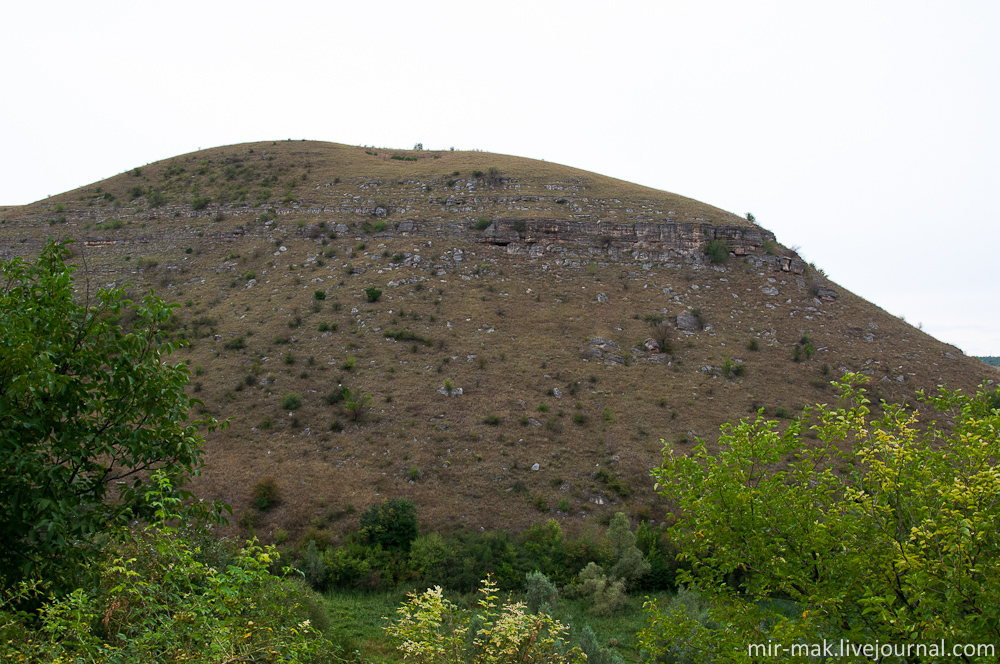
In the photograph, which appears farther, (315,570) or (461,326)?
(461,326)

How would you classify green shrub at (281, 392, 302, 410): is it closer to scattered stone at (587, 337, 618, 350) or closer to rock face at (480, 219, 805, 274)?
scattered stone at (587, 337, 618, 350)

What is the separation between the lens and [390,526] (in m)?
16.5

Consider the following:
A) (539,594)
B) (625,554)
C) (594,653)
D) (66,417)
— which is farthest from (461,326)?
(66,417)

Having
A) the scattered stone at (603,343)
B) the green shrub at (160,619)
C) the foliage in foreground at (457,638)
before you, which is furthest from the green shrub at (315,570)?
the scattered stone at (603,343)

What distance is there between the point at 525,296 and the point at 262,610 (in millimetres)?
27752

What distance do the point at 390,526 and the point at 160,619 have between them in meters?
12.8

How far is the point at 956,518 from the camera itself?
4926 mm

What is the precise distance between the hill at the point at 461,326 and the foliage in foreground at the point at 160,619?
12777mm

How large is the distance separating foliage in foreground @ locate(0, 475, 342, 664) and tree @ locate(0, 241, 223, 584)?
41 cm

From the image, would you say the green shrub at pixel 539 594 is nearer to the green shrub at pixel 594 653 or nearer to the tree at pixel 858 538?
the green shrub at pixel 594 653

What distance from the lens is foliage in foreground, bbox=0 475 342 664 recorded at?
4094 millimetres

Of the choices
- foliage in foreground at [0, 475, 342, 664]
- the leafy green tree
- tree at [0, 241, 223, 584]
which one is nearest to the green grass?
the leafy green tree

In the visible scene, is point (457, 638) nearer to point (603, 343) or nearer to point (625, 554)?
point (625, 554)

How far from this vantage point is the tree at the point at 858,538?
15.6 ft
